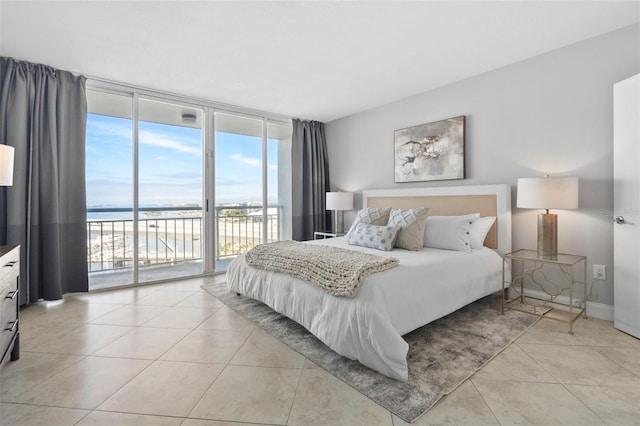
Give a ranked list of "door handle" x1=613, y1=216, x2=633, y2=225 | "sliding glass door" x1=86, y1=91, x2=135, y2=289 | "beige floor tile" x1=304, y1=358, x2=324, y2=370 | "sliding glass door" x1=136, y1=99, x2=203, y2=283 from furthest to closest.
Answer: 1. "sliding glass door" x1=136, y1=99, x2=203, y2=283
2. "sliding glass door" x1=86, y1=91, x2=135, y2=289
3. "door handle" x1=613, y1=216, x2=633, y2=225
4. "beige floor tile" x1=304, y1=358, x2=324, y2=370

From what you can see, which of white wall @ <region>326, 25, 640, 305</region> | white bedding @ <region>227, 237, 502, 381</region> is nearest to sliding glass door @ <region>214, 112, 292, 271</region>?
white bedding @ <region>227, 237, 502, 381</region>

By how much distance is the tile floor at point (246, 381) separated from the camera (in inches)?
56.1

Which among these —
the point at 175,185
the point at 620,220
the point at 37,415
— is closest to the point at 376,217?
the point at 620,220

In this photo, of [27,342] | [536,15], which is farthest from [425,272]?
[27,342]

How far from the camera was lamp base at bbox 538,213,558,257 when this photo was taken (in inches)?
102

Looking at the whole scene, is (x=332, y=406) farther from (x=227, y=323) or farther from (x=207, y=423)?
(x=227, y=323)

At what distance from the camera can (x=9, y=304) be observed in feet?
5.88

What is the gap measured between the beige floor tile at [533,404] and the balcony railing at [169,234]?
3722 millimetres

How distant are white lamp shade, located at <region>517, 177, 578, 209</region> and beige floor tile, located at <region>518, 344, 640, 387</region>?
108cm

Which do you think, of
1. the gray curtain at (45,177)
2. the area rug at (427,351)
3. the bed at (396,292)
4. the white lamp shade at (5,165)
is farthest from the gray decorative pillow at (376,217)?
the gray curtain at (45,177)

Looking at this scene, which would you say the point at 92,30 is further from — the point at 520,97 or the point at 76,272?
the point at 520,97

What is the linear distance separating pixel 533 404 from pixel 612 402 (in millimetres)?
397

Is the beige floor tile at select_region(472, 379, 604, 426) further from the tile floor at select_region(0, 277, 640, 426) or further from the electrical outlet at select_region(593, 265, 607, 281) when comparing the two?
the electrical outlet at select_region(593, 265, 607, 281)

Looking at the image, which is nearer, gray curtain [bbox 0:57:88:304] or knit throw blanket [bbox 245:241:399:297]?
knit throw blanket [bbox 245:241:399:297]
